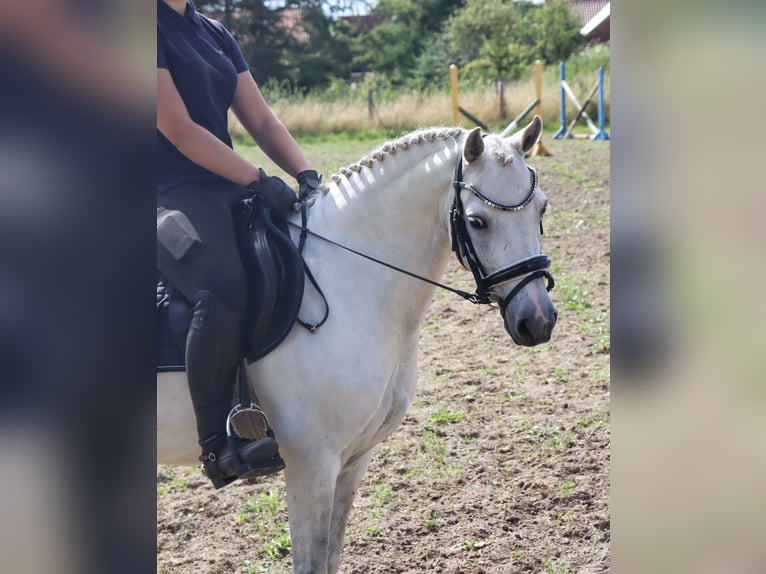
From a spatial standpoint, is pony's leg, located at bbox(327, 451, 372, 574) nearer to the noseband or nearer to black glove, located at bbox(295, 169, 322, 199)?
the noseband

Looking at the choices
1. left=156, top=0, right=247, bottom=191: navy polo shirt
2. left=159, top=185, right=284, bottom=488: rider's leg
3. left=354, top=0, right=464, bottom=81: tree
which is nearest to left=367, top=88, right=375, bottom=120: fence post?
left=354, top=0, right=464, bottom=81: tree

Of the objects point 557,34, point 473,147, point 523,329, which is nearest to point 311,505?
point 523,329

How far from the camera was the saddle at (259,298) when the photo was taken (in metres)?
2.57

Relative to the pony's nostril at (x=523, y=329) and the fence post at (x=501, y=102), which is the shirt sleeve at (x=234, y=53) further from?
the fence post at (x=501, y=102)

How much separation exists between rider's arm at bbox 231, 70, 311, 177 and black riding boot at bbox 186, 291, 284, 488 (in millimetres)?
923

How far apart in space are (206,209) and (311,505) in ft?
3.49

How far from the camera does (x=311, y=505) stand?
2.66m

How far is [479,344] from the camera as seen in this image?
21.5ft

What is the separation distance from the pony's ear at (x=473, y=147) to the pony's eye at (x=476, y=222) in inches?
7.5

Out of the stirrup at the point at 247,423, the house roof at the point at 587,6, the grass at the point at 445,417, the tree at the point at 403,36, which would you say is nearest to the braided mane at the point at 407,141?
the stirrup at the point at 247,423
